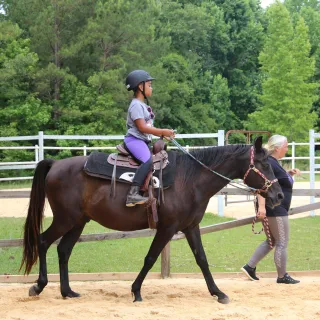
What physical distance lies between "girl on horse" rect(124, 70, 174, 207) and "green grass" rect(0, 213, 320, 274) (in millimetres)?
2815

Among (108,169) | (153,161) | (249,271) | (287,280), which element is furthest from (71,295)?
(287,280)

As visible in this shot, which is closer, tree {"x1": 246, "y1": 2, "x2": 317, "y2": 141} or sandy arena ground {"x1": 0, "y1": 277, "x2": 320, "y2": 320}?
sandy arena ground {"x1": 0, "y1": 277, "x2": 320, "y2": 320}

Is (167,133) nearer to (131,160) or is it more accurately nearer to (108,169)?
(131,160)

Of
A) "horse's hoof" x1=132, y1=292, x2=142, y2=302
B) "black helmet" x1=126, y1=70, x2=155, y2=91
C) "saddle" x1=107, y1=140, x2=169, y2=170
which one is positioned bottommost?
"horse's hoof" x1=132, y1=292, x2=142, y2=302

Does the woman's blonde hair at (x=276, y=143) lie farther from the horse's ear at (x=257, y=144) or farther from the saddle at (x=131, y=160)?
the saddle at (x=131, y=160)

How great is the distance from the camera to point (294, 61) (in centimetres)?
4169

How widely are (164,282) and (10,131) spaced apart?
2207 centimetres

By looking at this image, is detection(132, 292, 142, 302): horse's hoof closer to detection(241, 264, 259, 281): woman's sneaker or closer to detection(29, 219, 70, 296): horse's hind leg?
detection(29, 219, 70, 296): horse's hind leg

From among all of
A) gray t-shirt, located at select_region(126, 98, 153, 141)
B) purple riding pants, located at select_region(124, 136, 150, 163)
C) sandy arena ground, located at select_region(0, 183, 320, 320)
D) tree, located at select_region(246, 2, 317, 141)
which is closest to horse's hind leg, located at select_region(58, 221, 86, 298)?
sandy arena ground, located at select_region(0, 183, 320, 320)

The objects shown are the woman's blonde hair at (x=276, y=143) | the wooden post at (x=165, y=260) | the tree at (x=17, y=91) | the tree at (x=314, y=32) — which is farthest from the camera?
the tree at (x=314, y=32)

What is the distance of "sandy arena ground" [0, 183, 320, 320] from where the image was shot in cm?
565

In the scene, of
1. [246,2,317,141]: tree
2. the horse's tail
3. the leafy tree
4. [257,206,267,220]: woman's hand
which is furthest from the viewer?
the leafy tree

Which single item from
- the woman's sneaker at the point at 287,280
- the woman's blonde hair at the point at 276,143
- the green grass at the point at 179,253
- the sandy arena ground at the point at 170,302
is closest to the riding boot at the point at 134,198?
the sandy arena ground at the point at 170,302

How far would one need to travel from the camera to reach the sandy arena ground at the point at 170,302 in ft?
18.5
